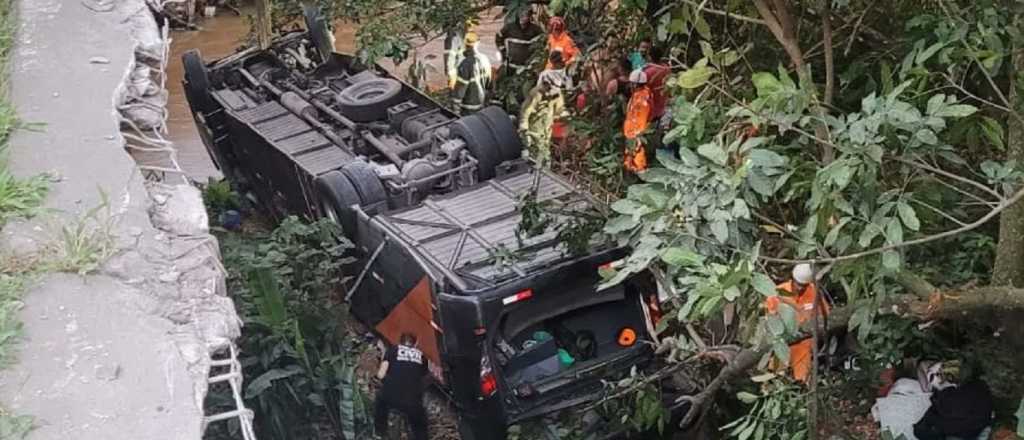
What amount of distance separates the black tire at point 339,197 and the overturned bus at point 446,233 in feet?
0.03

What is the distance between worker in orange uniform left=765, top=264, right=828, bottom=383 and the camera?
14.6 feet

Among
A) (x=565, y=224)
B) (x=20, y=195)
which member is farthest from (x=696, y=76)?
(x=20, y=195)

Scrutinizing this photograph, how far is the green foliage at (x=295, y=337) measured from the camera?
19.0ft

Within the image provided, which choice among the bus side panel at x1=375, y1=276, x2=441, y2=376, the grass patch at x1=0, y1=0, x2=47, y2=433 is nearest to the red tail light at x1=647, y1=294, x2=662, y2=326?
the bus side panel at x1=375, y1=276, x2=441, y2=376

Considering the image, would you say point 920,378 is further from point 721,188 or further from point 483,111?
point 483,111

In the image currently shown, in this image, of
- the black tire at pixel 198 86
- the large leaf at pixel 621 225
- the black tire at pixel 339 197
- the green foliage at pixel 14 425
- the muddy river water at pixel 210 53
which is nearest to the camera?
the green foliage at pixel 14 425

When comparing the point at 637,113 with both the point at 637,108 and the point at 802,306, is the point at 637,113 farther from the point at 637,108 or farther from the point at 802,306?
the point at 802,306

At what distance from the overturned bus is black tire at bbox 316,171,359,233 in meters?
0.01

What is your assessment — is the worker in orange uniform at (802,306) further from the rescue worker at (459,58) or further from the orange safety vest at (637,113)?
the rescue worker at (459,58)

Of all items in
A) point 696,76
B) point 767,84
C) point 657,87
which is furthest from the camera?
point 657,87

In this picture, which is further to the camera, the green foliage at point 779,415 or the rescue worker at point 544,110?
the rescue worker at point 544,110

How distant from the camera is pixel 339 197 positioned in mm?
7266

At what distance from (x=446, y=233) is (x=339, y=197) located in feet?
3.41

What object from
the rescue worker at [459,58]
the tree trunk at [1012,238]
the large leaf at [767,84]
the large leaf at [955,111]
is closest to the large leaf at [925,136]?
the large leaf at [955,111]
